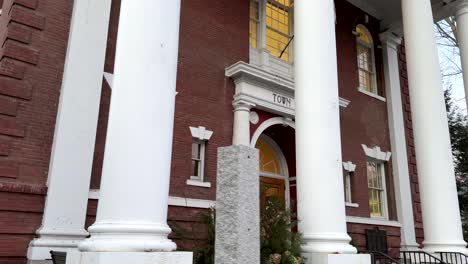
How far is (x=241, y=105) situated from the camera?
37.1 feet

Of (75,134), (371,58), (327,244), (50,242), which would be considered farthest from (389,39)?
(50,242)

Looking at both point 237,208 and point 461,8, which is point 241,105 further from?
point 461,8

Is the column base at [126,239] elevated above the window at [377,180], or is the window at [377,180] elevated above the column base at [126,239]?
the window at [377,180]

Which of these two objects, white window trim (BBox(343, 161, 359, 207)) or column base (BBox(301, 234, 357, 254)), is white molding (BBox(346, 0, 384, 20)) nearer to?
white window trim (BBox(343, 161, 359, 207))

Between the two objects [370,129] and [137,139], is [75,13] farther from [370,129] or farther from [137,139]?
[370,129]

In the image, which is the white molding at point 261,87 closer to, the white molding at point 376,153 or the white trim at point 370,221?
the white trim at point 370,221

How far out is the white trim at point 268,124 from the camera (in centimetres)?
1158

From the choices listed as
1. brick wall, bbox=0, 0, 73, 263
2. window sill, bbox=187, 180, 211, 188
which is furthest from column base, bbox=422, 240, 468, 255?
brick wall, bbox=0, 0, 73, 263

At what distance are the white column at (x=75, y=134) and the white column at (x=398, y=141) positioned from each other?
1102 centimetres

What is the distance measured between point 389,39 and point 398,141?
12.7ft

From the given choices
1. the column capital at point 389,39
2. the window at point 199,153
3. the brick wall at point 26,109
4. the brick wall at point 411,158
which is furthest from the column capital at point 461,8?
the brick wall at point 26,109

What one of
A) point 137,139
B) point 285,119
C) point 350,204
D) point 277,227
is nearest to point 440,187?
point 350,204

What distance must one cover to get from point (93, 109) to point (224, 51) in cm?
428

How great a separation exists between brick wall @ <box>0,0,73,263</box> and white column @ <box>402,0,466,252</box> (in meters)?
8.48
